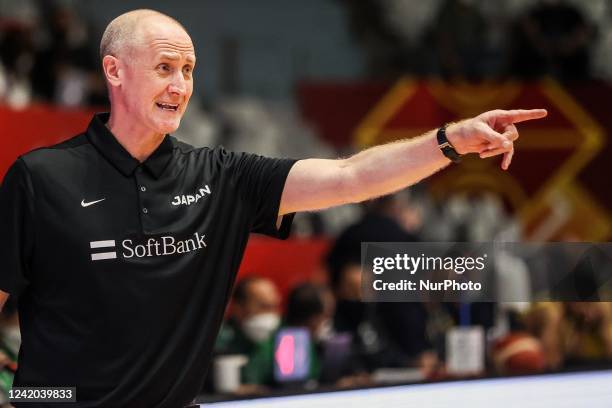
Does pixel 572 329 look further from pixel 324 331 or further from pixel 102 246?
pixel 102 246

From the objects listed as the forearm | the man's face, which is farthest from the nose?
the forearm

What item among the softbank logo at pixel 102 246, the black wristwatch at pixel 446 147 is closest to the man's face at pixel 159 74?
the softbank logo at pixel 102 246

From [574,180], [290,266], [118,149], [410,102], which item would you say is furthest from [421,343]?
[574,180]

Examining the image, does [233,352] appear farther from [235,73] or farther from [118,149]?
[235,73]

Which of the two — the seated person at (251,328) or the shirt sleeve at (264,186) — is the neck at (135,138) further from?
the seated person at (251,328)

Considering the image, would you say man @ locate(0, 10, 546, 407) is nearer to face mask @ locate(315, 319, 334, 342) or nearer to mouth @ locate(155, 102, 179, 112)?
mouth @ locate(155, 102, 179, 112)

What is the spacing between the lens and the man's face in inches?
87.2

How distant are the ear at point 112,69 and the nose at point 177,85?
0.12 m

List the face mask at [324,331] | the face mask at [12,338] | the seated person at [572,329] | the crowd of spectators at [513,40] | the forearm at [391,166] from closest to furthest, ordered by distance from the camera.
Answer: the forearm at [391,166], the face mask at [12,338], the seated person at [572,329], the face mask at [324,331], the crowd of spectators at [513,40]

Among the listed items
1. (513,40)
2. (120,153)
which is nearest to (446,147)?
(120,153)

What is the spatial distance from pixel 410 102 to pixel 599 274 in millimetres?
6427

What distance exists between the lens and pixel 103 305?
83.9 inches

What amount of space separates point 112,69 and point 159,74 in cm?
11

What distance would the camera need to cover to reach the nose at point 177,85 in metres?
2.21
